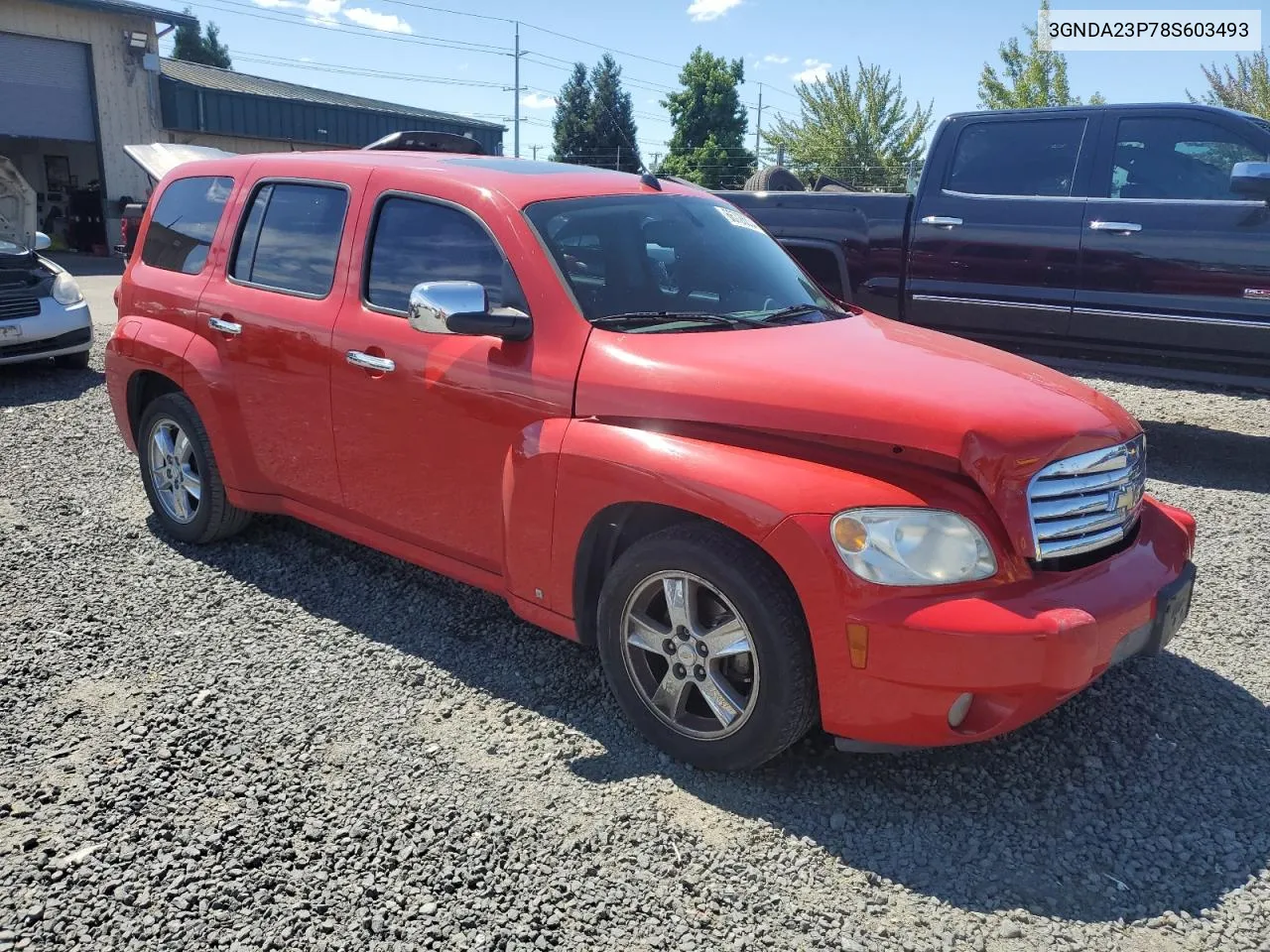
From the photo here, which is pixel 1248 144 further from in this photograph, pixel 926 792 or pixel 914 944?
pixel 914 944

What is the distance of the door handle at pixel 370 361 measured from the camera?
3.76 metres

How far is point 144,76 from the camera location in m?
23.8

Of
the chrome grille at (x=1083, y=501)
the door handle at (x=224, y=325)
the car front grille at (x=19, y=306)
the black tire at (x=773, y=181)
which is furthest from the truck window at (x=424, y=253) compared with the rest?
the car front grille at (x=19, y=306)

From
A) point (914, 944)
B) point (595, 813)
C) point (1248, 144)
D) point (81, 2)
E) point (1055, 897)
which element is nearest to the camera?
point (914, 944)

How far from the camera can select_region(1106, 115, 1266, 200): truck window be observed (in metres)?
6.37

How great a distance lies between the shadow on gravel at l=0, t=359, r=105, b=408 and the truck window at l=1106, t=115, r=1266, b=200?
8.28 m

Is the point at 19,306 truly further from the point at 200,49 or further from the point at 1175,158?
the point at 200,49

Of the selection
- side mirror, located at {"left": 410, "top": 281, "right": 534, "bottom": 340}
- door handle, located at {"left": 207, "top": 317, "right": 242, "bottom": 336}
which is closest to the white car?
door handle, located at {"left": 207, "top": 317, "right": 242, "bottom": 336}

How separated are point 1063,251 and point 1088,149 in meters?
0.72

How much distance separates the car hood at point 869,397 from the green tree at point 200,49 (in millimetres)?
57544

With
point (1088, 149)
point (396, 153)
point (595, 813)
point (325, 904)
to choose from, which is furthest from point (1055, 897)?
point (1088, 149)

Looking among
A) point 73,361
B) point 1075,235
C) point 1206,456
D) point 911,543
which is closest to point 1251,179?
point 1075,235

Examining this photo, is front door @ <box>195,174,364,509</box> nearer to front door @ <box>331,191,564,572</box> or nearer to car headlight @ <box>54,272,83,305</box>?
front door @ <box>331,191,564,572</box>

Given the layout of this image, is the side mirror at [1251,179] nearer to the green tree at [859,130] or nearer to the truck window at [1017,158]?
the truck window at [1017,158]
